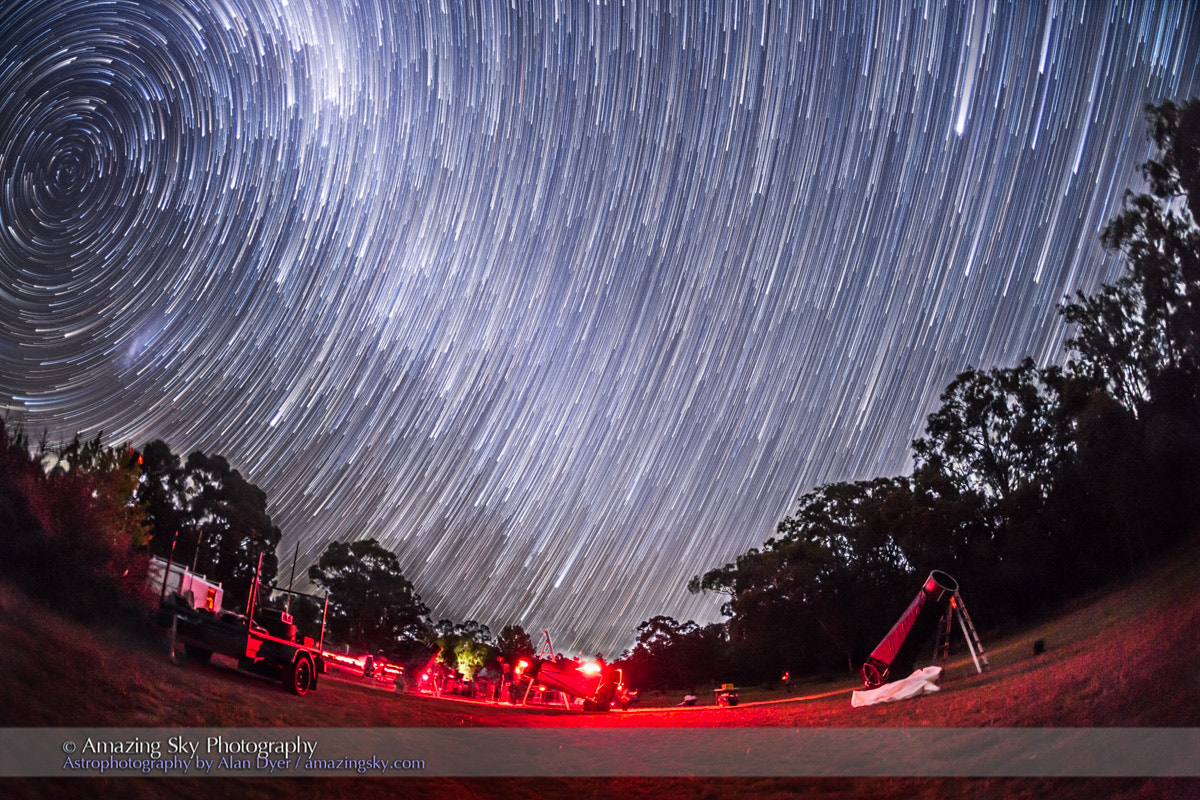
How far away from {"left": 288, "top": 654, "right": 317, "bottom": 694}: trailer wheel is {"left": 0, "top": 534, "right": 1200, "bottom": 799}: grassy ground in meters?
0.31

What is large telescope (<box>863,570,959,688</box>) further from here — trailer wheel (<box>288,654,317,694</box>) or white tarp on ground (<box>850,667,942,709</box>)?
trailer wheel (<box>288,654,317,694</box>)

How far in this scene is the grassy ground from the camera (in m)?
12.5

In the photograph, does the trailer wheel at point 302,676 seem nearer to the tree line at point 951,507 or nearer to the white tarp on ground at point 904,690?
the tree line at point 951,507

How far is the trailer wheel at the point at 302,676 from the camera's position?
1978 centimetres

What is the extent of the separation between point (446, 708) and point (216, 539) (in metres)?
41.6

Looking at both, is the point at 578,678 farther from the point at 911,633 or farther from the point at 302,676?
the point at 302,676

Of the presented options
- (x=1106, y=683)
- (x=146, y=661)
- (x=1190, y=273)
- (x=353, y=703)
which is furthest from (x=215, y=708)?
(x=1190, y=273)

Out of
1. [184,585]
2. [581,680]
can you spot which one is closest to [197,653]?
[184,585]

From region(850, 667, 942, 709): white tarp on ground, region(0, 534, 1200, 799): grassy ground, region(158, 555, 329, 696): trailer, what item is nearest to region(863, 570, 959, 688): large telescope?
region(0, 534, 1200, 799): grassy ground

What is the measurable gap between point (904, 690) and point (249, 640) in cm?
1890

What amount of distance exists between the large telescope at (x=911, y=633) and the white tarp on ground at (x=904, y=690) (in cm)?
417

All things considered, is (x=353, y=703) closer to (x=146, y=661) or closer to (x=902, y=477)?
(x=146, y=661)

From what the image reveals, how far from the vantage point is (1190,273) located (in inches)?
1443

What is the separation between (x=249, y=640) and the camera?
18.8 m
